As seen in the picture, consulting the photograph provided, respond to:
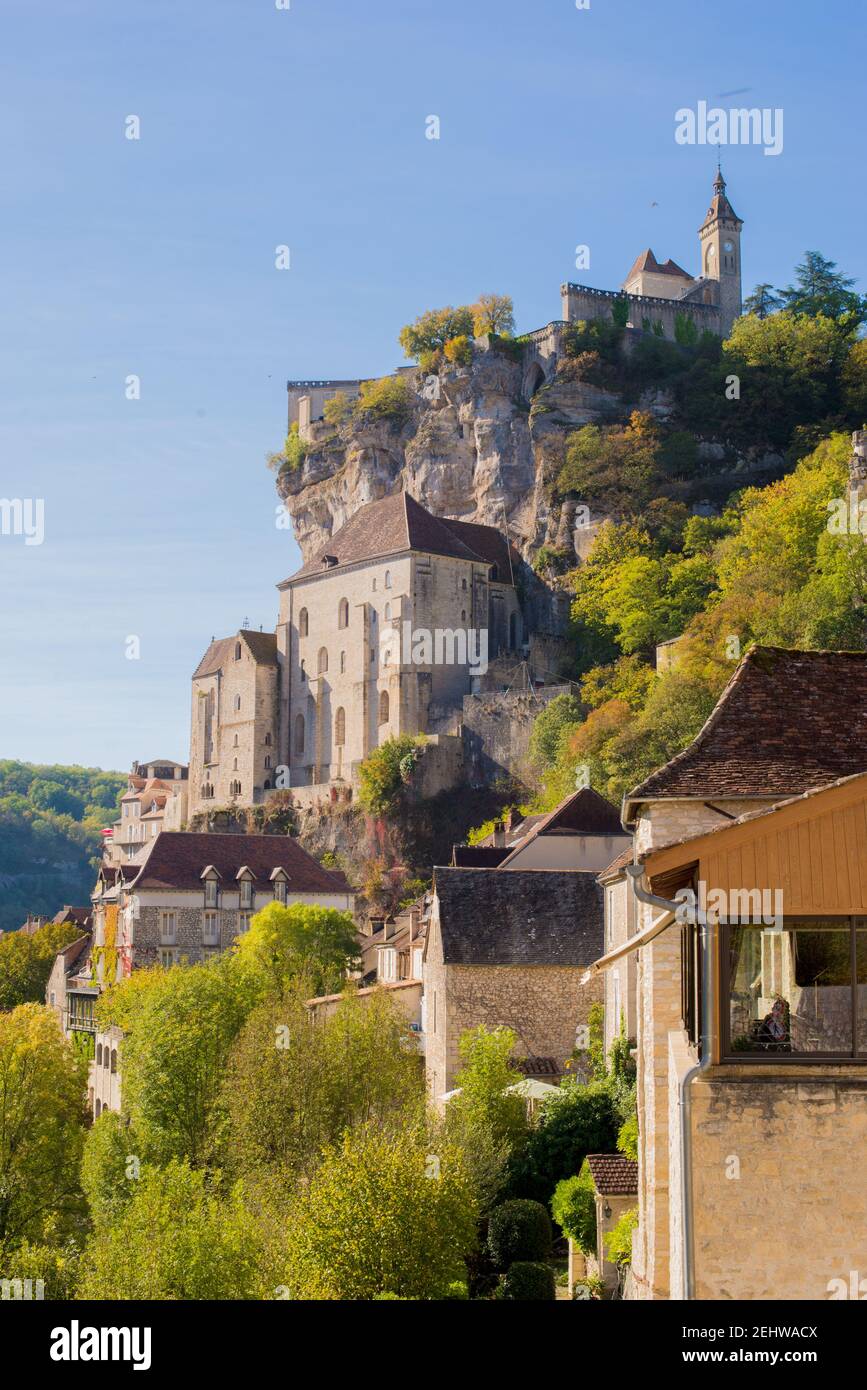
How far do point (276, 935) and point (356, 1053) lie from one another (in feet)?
72.6

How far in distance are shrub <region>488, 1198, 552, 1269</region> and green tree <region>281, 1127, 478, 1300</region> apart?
2.43 meters

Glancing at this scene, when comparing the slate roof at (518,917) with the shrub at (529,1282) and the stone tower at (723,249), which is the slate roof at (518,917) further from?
the stone tower at (723,249)

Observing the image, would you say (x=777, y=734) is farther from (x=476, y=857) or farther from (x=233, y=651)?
(x=233, y=651)

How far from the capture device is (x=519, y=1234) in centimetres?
3300

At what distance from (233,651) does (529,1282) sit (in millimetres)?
86312

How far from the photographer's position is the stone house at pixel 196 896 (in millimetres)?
67625

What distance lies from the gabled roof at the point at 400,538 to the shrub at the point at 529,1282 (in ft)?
241

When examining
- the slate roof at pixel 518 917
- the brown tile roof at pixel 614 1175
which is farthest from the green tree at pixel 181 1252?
the slate roof at pixel 518 917

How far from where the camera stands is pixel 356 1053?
135 feet

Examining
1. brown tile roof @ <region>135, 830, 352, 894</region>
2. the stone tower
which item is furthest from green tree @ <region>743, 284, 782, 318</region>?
brown tile roof @ <region>135, 830, 352, 894</region>

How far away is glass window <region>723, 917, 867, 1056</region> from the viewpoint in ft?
45.6

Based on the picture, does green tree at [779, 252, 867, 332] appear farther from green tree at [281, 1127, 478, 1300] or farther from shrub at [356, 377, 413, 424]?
green tree at [281, 1127, 478, 1300]

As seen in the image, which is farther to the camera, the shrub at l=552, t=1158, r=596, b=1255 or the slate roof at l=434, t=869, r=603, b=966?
the slate roof at l=434, t=869, r=603, b=966
